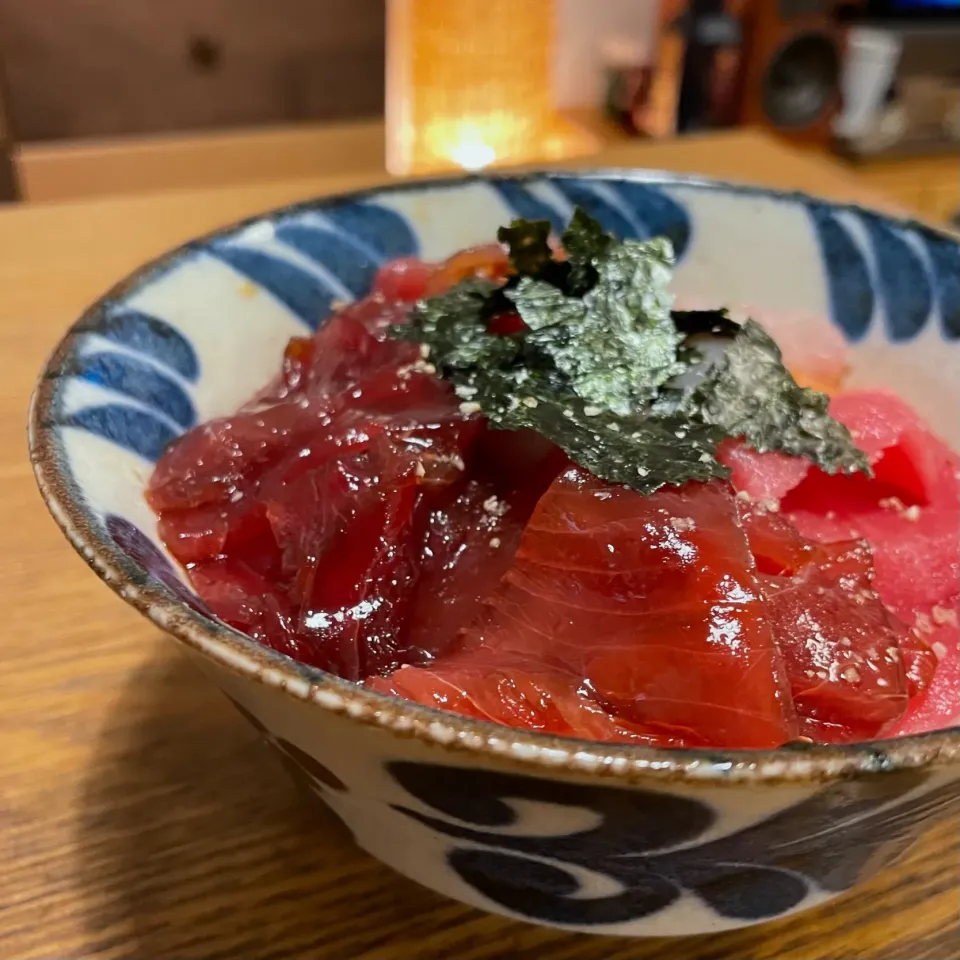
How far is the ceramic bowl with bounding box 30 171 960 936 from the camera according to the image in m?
0.53

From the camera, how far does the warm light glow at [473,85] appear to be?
4.74 metres

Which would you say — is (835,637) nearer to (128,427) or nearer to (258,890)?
(258,890)

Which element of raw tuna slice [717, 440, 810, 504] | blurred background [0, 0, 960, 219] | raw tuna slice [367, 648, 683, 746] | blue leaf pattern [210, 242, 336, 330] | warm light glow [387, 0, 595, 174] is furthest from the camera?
warm light glow [387, 0, 595, 174]

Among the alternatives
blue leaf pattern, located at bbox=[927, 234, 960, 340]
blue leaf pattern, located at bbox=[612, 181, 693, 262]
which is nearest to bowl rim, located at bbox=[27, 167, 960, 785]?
blue leaf pattern, located at bbox=[927, 234, 960, 340]

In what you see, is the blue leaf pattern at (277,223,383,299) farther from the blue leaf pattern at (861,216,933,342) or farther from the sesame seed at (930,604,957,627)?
the sesame seed at (930,604,957,627)

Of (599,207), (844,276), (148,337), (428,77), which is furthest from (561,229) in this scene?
(428,77)

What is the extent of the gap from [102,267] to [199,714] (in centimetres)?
108

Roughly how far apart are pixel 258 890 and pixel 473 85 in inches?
185

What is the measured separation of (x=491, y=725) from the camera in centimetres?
53

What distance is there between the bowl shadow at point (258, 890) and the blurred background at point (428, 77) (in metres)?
2.51

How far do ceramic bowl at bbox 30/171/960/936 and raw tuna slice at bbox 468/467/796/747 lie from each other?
9cm

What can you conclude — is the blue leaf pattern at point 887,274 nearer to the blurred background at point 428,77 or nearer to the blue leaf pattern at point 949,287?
the blue leaf pattern at point 949,287

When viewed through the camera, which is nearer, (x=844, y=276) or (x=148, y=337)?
(x=148, y=337)

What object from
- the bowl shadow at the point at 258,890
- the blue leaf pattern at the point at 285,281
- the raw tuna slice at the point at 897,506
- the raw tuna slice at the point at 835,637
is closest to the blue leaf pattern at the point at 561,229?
the blue leaf pattern at the point at 285,281
